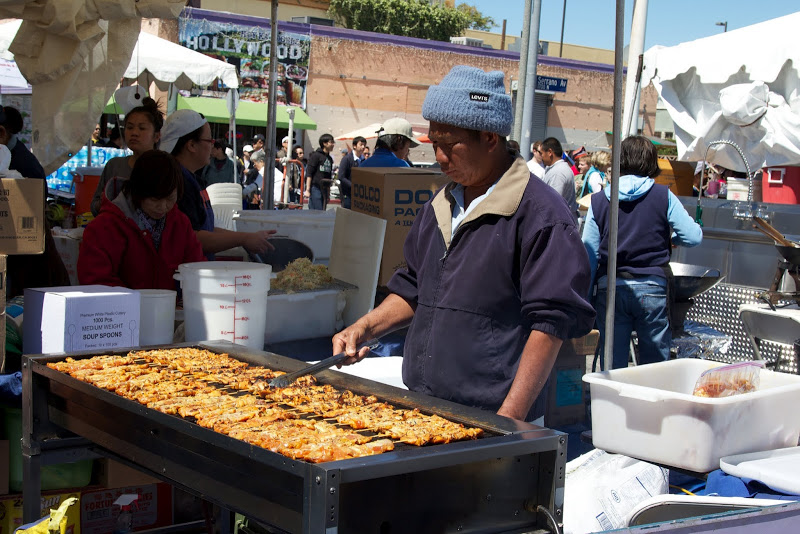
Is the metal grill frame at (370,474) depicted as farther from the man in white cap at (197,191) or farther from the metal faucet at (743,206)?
the metal faucet at (743,206)

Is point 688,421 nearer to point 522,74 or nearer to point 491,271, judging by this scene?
point 491,271

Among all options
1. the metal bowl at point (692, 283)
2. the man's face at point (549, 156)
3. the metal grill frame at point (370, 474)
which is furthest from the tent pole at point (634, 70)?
the metal grill frame at point (370, 474)

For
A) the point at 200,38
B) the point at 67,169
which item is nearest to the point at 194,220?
the point at 67,169

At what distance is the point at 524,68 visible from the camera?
7.13m

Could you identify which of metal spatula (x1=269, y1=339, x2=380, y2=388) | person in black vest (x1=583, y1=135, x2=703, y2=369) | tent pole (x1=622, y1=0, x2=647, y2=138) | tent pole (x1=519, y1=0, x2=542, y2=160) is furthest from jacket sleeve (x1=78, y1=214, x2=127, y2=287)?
tent pole (x1=622, y1=0, x2=647, y2=138)

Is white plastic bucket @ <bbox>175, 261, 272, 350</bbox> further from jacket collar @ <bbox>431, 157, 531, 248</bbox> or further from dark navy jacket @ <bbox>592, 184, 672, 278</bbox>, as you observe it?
dark navy jacket @ <bbox>592, 184, 672, 278</bbox>

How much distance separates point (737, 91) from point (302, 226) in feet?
14.3

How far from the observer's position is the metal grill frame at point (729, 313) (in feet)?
20.3

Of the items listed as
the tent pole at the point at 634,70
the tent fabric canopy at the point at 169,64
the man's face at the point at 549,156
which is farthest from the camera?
the tent fabric canopy at the point at 169,64

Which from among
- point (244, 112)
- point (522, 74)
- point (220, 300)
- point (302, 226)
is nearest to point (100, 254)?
point (220, 300)

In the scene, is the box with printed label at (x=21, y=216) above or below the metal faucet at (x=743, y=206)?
below

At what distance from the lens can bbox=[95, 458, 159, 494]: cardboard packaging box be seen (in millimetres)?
3342

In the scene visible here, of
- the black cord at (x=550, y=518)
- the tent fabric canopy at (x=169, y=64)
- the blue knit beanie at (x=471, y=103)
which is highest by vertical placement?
the tent fabric canopy at (x=169, y=64)

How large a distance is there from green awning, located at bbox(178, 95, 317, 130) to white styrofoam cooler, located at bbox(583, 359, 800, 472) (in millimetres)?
22556
